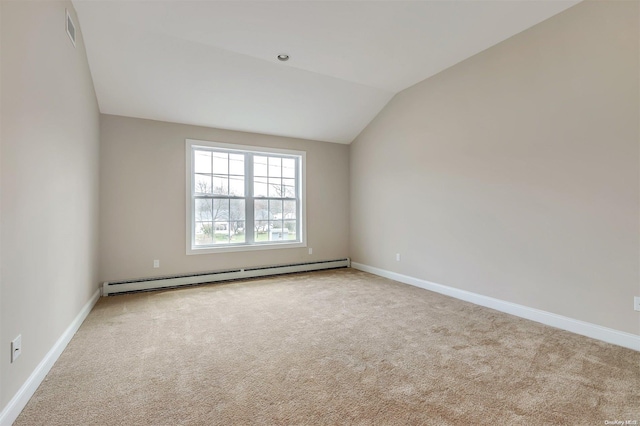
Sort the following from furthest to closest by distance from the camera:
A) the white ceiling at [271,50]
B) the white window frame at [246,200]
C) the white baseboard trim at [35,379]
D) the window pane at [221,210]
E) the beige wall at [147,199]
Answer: the window pane at [221,210], the white window frame at [246,200], the beige wall at [147,199], the white ceiling at [271,50], the white baseboard trim at [35,379]

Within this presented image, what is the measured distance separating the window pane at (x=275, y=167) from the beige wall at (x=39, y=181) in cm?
276

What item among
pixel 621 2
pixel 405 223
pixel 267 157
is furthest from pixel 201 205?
pixel 621 2

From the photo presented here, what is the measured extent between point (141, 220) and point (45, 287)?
2288 millimetres

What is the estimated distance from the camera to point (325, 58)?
11.8 ft

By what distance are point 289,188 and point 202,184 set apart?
150 cm

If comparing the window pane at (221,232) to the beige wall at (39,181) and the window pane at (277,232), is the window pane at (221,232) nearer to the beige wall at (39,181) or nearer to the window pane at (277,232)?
the window pane at (277,232)

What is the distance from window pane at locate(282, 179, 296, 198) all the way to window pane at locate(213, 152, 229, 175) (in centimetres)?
103

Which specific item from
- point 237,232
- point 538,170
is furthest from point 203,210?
point 538,170

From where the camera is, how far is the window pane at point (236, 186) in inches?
198

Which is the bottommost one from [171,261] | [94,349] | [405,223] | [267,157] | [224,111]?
A: [94,349]

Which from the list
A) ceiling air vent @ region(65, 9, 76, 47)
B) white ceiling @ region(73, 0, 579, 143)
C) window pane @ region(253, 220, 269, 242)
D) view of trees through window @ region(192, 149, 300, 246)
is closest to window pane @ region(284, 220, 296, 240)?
view of trees through window @ region(192, 149, 300, 246)

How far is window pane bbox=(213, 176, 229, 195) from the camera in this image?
4.90 m

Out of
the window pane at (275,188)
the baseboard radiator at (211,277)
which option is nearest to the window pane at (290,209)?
the window pane at (275,188)

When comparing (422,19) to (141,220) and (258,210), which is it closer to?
(258,210)
